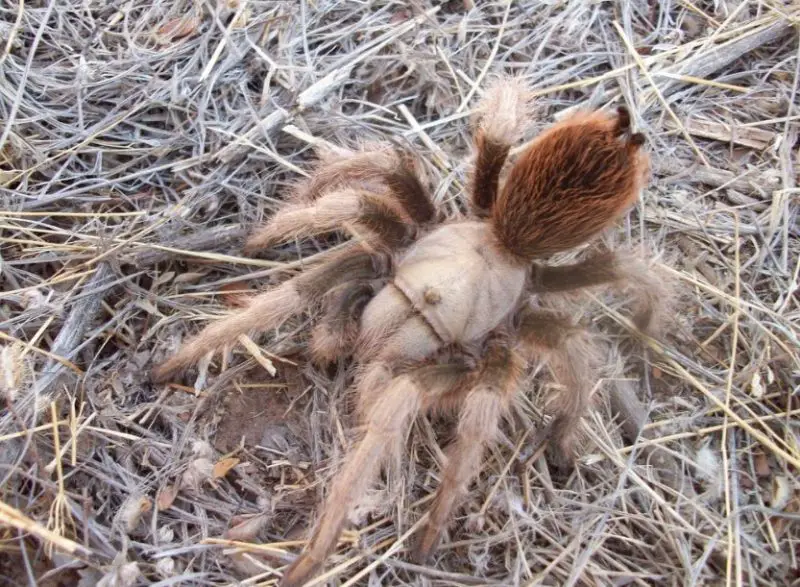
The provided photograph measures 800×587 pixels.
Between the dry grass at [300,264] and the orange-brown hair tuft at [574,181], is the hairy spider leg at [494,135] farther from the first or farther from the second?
the dry grass at [300,264]

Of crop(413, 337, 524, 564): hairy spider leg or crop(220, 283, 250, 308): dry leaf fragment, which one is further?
crop(220, 283, 250, 308): dry leaf fragment

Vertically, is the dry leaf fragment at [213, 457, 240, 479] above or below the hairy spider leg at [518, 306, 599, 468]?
above

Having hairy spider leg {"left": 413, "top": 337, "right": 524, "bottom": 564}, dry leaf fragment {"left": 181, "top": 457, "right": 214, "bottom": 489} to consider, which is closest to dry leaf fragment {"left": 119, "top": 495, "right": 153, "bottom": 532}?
dry leaf fragment {"left": 181, "top": 457, "right": 214, "bottom": 489}

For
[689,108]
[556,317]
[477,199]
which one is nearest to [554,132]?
[477,199]

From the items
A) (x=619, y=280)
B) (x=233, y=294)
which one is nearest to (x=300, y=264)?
(x=233, y=294)

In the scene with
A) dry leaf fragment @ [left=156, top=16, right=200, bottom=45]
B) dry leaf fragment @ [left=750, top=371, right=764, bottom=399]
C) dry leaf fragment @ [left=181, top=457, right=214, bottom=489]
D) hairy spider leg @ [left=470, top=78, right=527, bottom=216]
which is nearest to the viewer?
dry leaf fragment @ [left=181, top=457, right=214, bottom=489]

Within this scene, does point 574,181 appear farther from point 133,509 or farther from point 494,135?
point 133,509

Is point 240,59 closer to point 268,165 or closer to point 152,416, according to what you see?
point 268,165

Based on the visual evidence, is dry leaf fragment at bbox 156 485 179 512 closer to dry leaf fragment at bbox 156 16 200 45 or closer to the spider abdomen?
the spider abdomen
